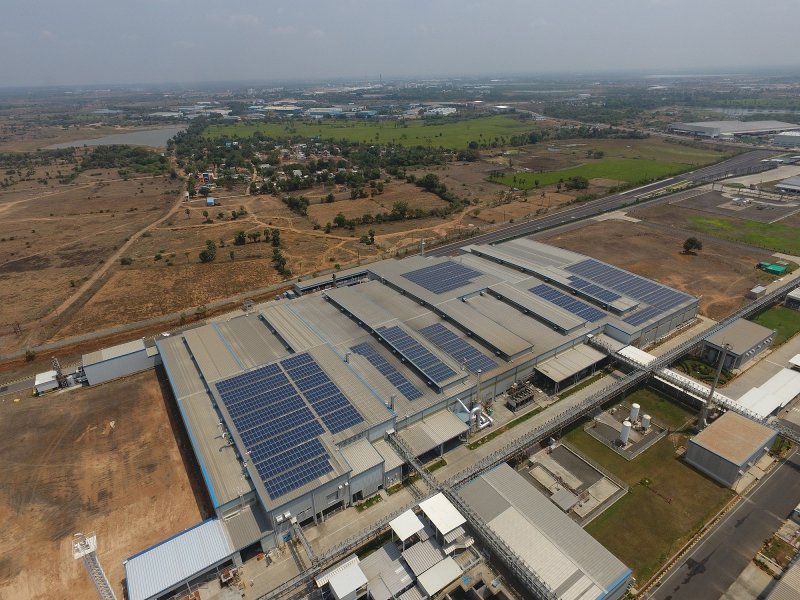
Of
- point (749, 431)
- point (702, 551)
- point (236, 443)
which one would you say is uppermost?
point (236, 443)

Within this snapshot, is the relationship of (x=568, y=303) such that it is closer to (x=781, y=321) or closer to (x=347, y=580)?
(x=781, y=321)

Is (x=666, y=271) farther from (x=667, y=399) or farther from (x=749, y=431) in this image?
(x=749, y=431)

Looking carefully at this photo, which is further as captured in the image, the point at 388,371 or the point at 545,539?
the point at 388,371

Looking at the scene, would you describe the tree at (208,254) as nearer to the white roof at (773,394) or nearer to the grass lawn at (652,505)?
the grass lawn at (652,505)

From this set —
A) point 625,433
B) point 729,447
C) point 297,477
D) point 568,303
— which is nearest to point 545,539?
point 625,433

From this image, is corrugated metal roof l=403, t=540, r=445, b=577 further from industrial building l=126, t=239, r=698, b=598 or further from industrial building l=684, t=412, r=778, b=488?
industrial building l=684, t=412, r=778, b=488

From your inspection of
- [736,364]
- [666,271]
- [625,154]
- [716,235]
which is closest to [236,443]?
[736,364]
